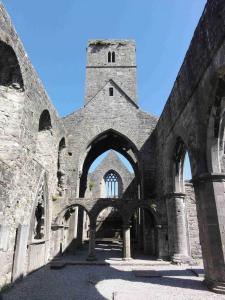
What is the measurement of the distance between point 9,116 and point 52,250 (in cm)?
620

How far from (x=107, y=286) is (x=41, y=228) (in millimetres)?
4000

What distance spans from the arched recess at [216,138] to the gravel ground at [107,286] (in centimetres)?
302

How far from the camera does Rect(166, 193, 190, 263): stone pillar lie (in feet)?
29.9

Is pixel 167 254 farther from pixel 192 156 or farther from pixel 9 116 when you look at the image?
pixel 9 116

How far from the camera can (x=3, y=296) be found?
4969 mm

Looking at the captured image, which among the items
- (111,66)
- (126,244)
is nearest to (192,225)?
(126,244)

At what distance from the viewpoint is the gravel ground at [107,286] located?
5035 millimetres

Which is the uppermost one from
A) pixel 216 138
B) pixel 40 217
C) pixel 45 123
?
pixel 45 123

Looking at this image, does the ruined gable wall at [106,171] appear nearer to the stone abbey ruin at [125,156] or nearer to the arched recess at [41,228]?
the stone abbey ruin at [125,156]

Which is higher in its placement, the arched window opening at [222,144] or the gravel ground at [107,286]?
the arched window opening at [222,144]

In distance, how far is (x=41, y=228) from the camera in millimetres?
8836

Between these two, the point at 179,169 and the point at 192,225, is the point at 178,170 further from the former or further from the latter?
the point at 192,225

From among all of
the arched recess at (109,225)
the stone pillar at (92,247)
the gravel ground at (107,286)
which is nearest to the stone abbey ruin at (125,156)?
the stone pillar at (92,247)

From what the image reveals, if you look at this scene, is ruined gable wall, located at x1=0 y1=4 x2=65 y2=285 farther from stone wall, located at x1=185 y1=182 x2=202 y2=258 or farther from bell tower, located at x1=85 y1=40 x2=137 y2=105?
bell tower, located at x1=85 y1=40 x2=137 y2=105
